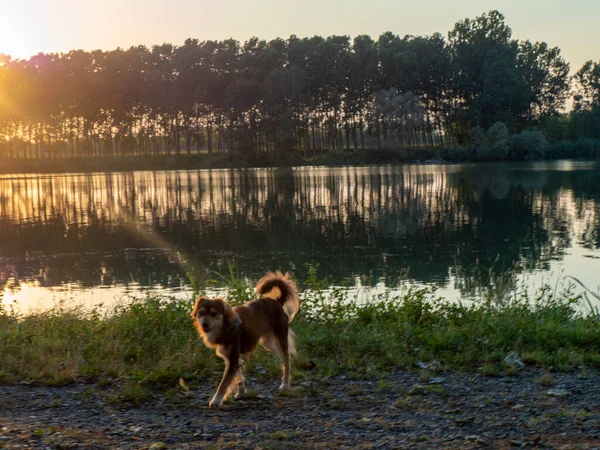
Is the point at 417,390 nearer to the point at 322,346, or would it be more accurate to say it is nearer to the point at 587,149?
the point at 322,346

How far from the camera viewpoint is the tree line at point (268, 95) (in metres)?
106

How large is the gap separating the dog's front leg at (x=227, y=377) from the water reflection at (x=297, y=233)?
898cm

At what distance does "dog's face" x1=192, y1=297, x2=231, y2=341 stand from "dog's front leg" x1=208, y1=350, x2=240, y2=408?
31cm

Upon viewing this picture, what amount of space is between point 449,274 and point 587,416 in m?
13.8

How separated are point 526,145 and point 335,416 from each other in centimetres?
10180

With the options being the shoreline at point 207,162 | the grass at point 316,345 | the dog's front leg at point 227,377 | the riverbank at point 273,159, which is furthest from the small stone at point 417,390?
the riverbank at point 273,159

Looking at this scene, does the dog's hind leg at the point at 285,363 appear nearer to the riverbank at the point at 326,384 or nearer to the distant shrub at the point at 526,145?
the riverbank at the point at 326,384

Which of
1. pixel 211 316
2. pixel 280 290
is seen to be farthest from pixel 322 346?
pixel 211 316

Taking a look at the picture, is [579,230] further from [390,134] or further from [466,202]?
[390,134]

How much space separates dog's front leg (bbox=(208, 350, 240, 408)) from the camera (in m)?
6.98

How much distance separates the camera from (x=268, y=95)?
341 feet

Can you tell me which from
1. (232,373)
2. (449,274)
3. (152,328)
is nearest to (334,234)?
(449,274)

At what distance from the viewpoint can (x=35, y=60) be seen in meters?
110

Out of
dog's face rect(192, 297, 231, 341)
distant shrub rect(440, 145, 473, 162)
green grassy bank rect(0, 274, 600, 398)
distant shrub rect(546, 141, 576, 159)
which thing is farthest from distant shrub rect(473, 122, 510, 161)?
dog's face rect(192, 297, 231, 341)
